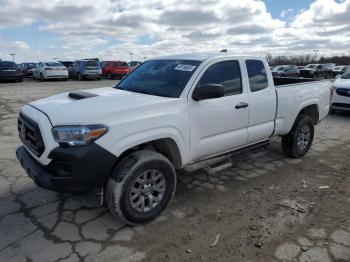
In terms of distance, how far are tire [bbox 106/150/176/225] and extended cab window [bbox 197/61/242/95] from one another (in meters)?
1.20

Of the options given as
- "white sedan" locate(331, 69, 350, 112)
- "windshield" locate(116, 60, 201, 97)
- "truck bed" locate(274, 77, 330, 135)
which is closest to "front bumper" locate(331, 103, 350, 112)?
"white sedan" locate(331, 69, 350, 112)

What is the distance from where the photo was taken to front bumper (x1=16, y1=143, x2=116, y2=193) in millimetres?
3133

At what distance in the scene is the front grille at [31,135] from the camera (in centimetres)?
338

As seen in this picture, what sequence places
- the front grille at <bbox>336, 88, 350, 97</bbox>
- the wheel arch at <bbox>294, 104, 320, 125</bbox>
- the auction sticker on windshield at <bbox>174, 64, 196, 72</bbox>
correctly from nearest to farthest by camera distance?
the auction sticker on windshield at <bbox>174, 64, 196, 72</bbox> → the wheel arch at <bbox>294, 104, 320, 125</bbox> → the front grille at <bbox>336, 88, 350, 97</bbox>

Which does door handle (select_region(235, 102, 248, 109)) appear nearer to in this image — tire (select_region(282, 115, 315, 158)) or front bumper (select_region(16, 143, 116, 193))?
tire (select_region(282, 115, 315, 158))

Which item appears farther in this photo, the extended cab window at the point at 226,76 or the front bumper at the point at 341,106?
the front bumper at the point at 341,106

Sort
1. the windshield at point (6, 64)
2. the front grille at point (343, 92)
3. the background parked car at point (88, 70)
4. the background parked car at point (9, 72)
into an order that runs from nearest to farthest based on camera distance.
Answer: the front grille at point (343, 92)
the background parked car at point (9, 72)
the windshield at point (6, 64)
the background parked car at point (88, 70)

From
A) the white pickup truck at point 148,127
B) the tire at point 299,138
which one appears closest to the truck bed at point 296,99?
the white pickup truck at point 148,127

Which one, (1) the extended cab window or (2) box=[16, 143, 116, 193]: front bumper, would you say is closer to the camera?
(2) box=[16, 143, 116, 193]: front bumper

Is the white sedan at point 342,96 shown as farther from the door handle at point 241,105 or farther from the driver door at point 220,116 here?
the door handle at point 241,105

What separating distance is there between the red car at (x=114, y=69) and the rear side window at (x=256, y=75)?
2338 cm

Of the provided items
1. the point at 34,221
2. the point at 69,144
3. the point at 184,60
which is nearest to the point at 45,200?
the point at 34,221

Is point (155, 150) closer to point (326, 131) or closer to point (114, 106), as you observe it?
point (114, 106)

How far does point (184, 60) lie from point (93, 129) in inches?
73.0
